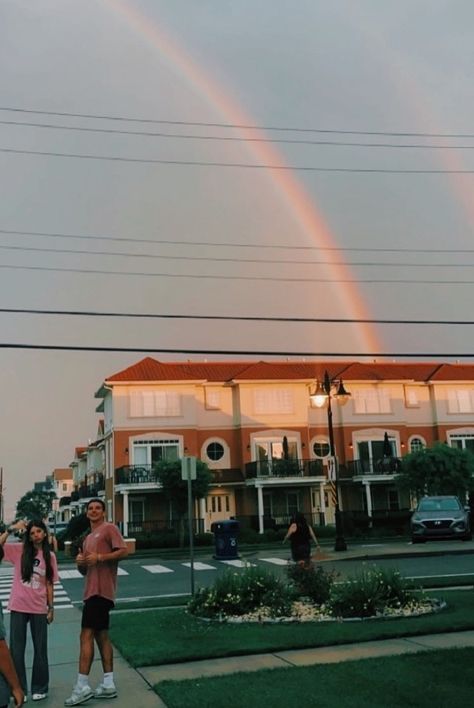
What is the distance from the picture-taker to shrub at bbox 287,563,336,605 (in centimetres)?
1127

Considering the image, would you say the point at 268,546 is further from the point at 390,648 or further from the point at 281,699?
the point at 281,699

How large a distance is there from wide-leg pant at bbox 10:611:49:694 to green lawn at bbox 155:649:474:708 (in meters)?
1.14

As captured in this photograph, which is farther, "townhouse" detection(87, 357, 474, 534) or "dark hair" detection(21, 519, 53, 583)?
"townhouse" detection(87, 357, 474, 534)

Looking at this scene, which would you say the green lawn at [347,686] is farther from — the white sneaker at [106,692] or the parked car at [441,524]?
the parked car at [441,524]

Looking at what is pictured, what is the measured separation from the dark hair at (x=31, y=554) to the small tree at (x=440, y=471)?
3662 cm

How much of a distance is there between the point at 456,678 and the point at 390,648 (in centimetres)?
163

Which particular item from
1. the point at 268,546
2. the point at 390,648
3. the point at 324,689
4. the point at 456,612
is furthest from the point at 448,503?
the point at 324,689

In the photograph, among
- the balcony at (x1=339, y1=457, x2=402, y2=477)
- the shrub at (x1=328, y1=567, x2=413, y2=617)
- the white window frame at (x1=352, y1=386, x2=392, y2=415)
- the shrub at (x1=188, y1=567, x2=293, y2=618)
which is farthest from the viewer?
the white window frame at (x1=352, y1=386, x2=392, y2=415)

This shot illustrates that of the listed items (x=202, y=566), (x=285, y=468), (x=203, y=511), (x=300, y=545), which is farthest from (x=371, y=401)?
(x=300, y=545)

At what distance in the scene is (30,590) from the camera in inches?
284

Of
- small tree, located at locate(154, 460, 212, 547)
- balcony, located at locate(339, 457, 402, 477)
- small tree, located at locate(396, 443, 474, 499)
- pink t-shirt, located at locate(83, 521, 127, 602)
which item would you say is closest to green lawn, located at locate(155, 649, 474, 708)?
pink t-shirt, located at locate(83, 521, 127, 602)

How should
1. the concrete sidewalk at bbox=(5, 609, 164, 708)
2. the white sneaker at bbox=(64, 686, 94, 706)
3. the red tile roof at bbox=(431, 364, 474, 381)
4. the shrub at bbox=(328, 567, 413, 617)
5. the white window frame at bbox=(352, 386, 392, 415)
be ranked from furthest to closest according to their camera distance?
1. the red tile roof at bbox=(431, 364, 474, 381)
2. the white window frame at bbox=(352, 386, 392, 415)
3. the shrub at bbox=(328, 567, 413, 617)
4. the concrete sidewalk at bbox=(5, 609, 164, 708)
5. the white sneaker at bbox=(64, 686, 94, 706)

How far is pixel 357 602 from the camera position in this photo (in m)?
10.5

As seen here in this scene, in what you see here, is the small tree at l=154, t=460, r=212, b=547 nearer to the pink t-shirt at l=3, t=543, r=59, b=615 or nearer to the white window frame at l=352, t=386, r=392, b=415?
the white window frame at l=352, t=386, r=392, b=415
